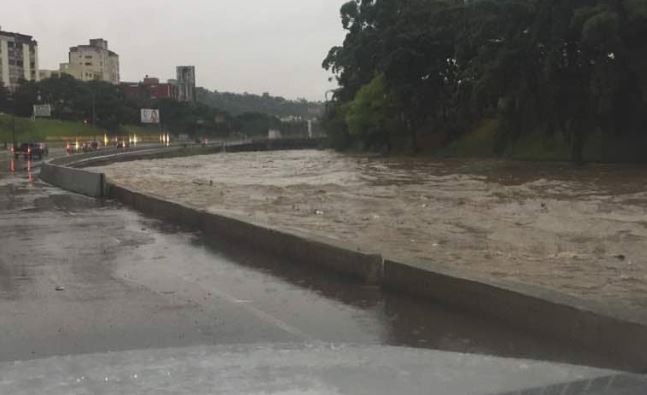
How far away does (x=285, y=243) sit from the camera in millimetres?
11602

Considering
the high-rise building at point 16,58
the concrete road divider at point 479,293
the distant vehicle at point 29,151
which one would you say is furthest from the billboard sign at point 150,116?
the concrete road divider at point 479,293

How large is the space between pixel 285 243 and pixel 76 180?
19.1 m

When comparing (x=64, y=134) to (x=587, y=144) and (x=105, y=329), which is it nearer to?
(x=587, y=144)

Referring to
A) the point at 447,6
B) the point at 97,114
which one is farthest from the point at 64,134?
the point at 447,6

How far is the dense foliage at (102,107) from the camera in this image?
14162 centimetres

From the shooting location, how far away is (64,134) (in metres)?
133

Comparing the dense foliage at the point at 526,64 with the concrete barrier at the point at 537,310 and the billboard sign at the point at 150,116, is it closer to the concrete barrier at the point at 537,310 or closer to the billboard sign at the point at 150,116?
the concrete barrier at the point at 537,310

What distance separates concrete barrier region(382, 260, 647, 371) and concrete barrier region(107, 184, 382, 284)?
2.11 ft

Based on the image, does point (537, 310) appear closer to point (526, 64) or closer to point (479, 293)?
point (479, 293)

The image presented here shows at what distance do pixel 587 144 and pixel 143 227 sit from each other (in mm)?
44169

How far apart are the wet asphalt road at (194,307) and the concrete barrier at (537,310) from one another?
0.17m

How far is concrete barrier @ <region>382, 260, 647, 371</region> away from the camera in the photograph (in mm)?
6066

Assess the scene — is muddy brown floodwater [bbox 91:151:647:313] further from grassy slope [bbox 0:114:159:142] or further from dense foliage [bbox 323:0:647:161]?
grassy slope [bbox 0:114:159:142]

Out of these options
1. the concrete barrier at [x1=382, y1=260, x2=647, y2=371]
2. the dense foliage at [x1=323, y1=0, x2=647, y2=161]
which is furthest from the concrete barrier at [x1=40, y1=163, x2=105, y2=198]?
the dense foliage at [x1=323, y1=0, x2=647, y2=161]
